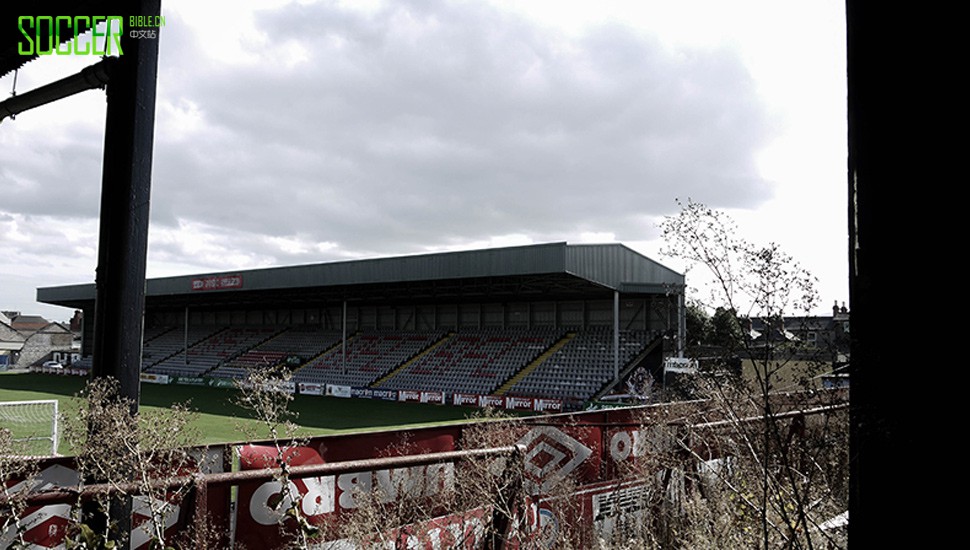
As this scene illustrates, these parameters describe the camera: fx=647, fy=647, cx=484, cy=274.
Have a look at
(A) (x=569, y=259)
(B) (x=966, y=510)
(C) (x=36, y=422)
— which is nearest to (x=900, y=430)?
(B) (x=966, y=510)

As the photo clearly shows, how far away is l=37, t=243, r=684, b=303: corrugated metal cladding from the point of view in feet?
90.3

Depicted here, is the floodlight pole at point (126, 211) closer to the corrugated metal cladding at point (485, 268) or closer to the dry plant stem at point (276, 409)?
the dry plant stem at point (276, 409)

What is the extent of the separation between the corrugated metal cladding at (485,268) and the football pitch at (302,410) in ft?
20.4

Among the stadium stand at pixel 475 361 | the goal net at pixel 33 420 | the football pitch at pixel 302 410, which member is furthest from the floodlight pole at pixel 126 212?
the stadium stand at pixel 475 361

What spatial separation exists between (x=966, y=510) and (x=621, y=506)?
5564 mm

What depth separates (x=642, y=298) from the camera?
33812 mm

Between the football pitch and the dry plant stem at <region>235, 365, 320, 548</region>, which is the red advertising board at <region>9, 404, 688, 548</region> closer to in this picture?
the dry plant stem at <region>235, 365, 320, 548</region>

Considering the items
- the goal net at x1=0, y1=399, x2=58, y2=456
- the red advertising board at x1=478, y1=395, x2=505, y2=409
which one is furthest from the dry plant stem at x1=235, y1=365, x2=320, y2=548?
the red advertising board at x1=478, y1=395, x2=505, y2=409

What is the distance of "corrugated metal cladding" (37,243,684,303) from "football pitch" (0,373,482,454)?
6.21 meters

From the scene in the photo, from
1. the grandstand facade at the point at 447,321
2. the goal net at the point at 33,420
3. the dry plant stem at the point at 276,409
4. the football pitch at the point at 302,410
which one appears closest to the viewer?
the dry plant stem at the point at 276,409

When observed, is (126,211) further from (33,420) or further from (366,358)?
(366,358)

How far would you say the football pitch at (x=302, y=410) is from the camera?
2236cm

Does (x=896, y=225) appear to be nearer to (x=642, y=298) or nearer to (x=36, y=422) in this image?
(x=36, y=422)

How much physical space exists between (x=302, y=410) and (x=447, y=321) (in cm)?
1487
